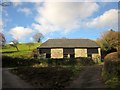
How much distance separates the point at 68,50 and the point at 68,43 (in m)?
3.02

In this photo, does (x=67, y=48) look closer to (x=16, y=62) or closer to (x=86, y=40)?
(x=86, y=40)

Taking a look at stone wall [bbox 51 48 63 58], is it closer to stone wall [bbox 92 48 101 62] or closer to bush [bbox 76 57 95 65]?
stone wall [bbox 92 48 101 62]

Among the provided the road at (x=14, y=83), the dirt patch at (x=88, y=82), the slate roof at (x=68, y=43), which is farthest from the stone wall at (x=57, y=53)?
the road at (x=14, y=83)

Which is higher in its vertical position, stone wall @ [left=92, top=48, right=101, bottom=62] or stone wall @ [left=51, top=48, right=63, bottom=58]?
stone wall @ [left=51, top=48, right=63, bottom=58]

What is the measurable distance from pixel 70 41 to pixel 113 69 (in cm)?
4906

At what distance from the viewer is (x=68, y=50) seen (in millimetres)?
66000

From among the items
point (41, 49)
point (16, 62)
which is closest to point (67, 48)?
point (41, 49)

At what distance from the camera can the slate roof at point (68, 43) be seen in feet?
217

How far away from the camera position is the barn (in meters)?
64.9

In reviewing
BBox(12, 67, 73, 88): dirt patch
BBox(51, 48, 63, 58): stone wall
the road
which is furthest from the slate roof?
the road

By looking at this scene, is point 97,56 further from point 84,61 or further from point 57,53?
point 57,53

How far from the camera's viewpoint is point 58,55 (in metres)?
64.9

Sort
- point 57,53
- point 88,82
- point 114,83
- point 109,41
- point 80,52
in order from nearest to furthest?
point 114,83, point 88,82, point 57,53, point 80,52, point 109,41

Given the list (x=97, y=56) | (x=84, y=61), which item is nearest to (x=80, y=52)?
(x=97, y=56)
